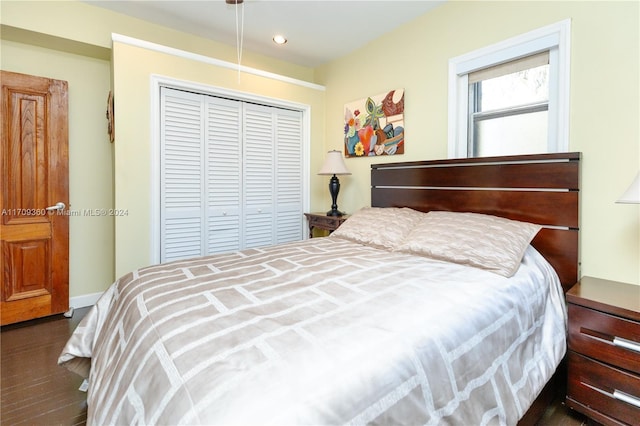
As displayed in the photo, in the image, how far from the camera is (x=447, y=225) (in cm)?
A: 197

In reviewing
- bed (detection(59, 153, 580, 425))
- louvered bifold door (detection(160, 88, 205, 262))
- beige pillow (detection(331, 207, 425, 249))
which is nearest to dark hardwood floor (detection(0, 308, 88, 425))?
bed (detection(59, 153, 580, 425))

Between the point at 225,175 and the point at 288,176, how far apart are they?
757 millimetres

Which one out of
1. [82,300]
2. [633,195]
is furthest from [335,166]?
[82,300]

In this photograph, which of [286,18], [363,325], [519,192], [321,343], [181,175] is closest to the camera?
[321,343]

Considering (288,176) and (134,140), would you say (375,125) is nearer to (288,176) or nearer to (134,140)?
(288,176)

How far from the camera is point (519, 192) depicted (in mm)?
2043

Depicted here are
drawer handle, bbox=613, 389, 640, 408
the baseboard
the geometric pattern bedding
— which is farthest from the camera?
the baseboard

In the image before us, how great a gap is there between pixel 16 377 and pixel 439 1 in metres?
3.99

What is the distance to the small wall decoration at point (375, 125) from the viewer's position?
2.89 m

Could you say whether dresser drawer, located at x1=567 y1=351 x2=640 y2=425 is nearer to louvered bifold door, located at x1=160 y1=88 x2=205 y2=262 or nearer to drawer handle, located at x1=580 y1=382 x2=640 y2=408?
drawer handle, located at x1=580 y1=382 x2=640 y2=408

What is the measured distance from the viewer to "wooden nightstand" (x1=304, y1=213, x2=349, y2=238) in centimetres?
316

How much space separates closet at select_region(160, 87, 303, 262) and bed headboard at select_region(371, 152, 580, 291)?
1.50 m

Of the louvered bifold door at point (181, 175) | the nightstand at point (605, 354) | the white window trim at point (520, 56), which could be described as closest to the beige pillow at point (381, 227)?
the white window trim at point (520, 56)

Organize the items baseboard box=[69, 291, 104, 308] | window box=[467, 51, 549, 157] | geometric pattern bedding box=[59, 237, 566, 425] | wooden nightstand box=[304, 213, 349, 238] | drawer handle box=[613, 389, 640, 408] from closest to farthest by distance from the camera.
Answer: geometric pattern bedding box=[59, 237, 566, 425]
drawer handle box=[613, 389, 640, 408]
window box=[467, 51, 549, 157]
baseboard box=[69, 291, 104, 308]
wooden nightstand box=[304, 213, 349, 238]
